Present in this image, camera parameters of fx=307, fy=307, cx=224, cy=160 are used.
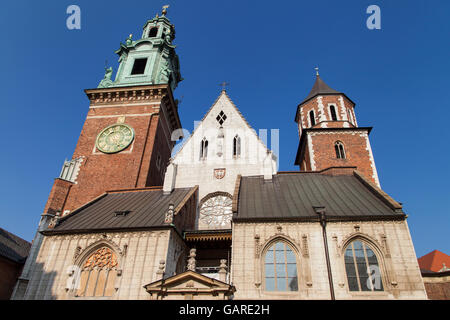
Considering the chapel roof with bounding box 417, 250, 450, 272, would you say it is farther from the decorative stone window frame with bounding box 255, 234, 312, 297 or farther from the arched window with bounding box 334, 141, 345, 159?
the decorative stone window frame with bounding box 255, 234, 312, 297

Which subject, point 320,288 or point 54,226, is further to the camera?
point 54,226

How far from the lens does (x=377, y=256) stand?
1577 cm

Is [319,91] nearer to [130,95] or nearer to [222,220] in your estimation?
[222,220]

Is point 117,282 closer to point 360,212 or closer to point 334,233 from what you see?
point 334,233

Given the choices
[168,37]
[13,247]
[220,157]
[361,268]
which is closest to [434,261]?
[361,268]

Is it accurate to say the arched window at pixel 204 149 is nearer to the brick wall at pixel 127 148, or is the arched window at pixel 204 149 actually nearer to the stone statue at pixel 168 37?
the brick wall at pixel 127 148

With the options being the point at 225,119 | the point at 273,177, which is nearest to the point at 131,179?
the point at 225,119

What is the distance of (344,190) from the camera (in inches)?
834

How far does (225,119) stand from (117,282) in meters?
16.7

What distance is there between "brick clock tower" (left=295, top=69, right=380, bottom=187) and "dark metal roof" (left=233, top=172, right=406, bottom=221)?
13.0 ft

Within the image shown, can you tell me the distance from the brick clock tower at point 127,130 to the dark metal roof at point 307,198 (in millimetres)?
12592

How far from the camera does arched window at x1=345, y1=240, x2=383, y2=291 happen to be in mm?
15039

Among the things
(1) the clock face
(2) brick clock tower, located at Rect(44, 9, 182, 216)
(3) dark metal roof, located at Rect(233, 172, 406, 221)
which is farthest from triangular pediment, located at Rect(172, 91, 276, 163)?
(1) the clock face
